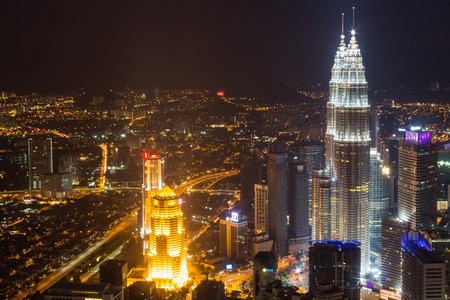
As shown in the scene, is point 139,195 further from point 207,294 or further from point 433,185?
point 433,185

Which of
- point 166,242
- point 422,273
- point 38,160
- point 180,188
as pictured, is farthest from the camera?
point 38,160

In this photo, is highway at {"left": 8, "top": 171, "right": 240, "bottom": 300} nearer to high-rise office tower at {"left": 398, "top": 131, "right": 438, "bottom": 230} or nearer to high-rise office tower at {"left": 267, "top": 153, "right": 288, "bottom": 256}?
high-rise office tower at {"left": 267, "top": 153, "right": 288, "bottom": 256}

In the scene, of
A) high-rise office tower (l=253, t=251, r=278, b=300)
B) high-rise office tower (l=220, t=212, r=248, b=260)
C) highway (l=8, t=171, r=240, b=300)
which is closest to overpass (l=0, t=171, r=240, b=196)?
highway (l=8, t=171, r=240, b=300)

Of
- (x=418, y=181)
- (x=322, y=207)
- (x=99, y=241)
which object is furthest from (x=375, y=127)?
(x=99, y=241)

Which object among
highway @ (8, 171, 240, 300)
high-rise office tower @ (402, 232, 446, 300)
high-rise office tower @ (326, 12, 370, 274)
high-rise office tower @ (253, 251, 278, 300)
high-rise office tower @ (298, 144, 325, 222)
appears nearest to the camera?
high-rise office tower @ (402, 232, 446, 300)

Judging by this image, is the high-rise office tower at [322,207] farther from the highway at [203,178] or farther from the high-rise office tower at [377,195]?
the highway at [203,178]

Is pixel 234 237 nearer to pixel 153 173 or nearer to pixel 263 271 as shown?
pixel 153 173

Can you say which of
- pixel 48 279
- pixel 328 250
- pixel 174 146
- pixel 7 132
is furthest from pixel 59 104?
pixel 328 250
